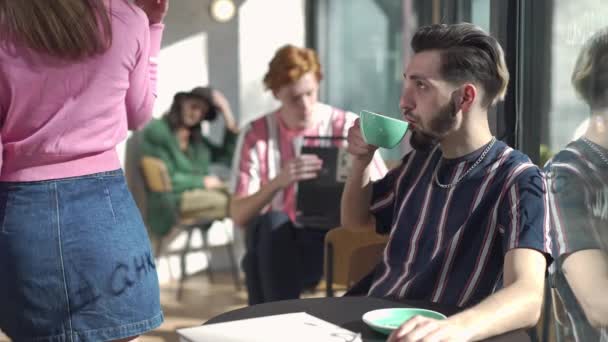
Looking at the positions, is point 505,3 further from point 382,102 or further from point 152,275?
point 382,102

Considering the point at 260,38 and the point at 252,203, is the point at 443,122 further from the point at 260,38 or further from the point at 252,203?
the point at 260,38

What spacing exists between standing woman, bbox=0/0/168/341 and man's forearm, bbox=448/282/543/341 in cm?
69

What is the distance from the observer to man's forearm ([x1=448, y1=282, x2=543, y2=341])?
3.89 feet

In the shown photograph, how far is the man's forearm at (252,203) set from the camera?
3000 millimetres

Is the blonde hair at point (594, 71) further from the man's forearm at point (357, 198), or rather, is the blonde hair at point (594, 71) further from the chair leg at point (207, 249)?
the chair leg at point (207, 249)

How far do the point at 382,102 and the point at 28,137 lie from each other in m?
3.77

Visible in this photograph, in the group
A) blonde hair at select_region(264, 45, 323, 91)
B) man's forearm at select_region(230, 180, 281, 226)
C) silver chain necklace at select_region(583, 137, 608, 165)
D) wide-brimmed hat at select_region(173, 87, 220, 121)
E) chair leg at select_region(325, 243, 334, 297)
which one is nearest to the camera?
silver chain necklace at select_region(583, 137, 608, 165)

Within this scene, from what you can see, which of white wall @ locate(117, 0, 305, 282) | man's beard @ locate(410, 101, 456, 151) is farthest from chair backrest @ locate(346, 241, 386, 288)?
white wall @ locate(117, 0, 305, 282)

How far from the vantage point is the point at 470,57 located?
1639 mm

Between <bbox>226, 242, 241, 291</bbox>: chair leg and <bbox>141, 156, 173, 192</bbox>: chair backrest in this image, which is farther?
<bbox>226, 242, 241, 291</bbox>: chair leg

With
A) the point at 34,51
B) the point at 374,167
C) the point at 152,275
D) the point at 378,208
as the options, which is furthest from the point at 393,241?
the point at 374,167

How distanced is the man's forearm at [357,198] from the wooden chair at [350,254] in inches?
9.4

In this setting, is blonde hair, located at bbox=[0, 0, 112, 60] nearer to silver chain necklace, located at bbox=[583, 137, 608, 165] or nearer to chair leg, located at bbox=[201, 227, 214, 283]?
silver chain necklace, located at bbox=[583, 137, 608, 165]

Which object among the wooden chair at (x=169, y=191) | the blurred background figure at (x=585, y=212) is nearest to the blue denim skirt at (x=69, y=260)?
the blurred background figure at (x=585, y=212)
